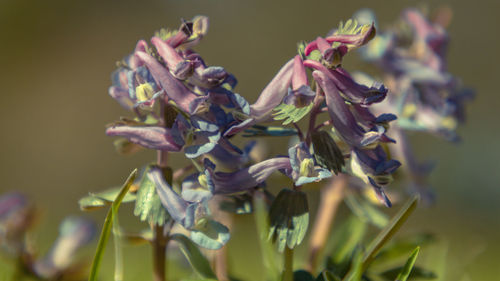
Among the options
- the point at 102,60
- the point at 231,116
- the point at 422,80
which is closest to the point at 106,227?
the point at 231,116

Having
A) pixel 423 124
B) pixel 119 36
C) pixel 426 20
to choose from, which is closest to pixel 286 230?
pixel 423 124

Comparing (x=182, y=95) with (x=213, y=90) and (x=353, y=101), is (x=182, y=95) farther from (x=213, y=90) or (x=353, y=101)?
(x=353, y=101)

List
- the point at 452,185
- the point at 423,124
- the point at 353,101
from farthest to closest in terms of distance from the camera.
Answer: the point at 452,185
the point at 423,124
the point at 353,101

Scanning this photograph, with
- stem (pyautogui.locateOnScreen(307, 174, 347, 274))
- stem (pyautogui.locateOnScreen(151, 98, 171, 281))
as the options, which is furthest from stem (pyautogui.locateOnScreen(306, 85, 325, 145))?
stem (pyautogui.locateOnScreen(307, 174, 347, 274))

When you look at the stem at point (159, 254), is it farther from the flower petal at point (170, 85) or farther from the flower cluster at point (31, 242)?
the flower cluster at point (31, 242)

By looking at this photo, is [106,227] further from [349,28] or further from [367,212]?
[367,212]

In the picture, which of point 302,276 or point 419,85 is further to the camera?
point 419,85

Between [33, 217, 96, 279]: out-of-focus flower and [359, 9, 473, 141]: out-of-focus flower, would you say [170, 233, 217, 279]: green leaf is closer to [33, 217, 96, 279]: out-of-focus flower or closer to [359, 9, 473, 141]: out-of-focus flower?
[33, 217, 96, 279]: out-of-focus flower

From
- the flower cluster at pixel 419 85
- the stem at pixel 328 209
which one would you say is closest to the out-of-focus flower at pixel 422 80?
the flower cluster at pixel 419 85
